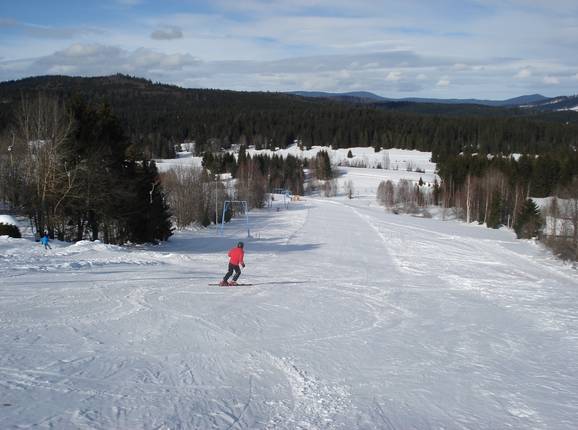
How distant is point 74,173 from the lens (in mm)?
30969

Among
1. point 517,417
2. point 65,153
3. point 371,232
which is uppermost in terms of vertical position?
point 65,153

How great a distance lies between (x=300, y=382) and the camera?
30.6ft

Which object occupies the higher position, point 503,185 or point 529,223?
point 503,185

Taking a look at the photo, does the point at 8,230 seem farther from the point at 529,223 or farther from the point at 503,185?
the point at 503,185

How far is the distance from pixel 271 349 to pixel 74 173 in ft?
78.0

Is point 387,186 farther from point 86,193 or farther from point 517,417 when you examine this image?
point 517,417

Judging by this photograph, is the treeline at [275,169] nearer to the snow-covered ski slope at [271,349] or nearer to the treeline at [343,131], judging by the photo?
the treeline at [343,131]

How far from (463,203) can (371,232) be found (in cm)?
4339

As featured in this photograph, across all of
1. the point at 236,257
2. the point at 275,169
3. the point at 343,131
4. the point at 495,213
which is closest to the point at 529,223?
the point at 495,213

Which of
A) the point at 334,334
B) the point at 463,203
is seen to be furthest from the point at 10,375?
the point at 463,203

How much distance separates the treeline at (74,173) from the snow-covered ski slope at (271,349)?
6.83 meters

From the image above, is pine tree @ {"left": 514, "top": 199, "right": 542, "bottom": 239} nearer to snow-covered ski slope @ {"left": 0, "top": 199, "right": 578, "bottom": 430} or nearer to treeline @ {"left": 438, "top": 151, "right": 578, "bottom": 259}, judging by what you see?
treeline @ {"left": 438, "top": 151, "right": 578, "bottom": 259}

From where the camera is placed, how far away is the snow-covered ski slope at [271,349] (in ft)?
25.6

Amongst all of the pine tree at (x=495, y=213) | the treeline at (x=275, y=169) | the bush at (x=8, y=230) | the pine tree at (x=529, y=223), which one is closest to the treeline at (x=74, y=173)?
the bush at (x=8, y=230)
